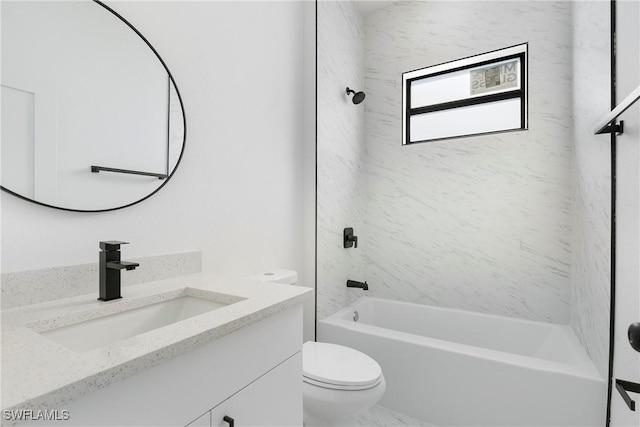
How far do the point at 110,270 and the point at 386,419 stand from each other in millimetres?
1719

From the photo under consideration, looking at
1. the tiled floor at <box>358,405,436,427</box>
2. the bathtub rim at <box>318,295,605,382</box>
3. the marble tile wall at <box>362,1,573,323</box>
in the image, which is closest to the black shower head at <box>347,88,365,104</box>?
the marble tile wall at <box>362,1,573,323</box>

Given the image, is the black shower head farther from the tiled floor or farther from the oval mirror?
the tiled floor

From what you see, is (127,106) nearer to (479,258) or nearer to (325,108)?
(325,108)

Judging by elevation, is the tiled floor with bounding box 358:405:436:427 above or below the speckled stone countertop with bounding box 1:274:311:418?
below

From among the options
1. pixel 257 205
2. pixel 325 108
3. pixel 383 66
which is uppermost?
pixel 383 66

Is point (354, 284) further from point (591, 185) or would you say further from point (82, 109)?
point (82, 109)

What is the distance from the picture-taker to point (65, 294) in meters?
0.98

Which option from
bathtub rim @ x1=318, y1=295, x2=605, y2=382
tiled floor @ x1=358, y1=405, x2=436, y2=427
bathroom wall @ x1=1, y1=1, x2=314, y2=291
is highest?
bathroom wall @ x1=1, y1=1, x2=314, y2=291

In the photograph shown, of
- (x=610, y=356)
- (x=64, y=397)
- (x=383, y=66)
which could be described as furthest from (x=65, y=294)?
(x=383, y=66)

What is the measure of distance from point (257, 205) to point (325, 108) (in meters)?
0.94

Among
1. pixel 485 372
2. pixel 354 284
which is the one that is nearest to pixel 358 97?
pixel 354 284

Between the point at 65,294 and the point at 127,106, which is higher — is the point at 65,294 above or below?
below

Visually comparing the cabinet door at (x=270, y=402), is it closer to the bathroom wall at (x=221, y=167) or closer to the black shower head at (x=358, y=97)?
the bathroom wall at (x=221, y=167)

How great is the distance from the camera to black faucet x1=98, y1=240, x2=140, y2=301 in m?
0.97
